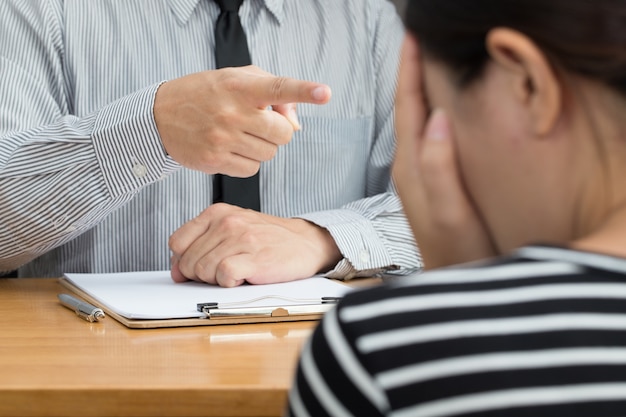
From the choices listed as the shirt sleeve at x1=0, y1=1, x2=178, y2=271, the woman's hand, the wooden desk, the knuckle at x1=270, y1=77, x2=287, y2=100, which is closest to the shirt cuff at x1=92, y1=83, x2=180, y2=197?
the shirt sleeve at x1=0, y1=1, x2=178, y2=271

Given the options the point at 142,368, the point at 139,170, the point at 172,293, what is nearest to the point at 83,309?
the point at 172,293

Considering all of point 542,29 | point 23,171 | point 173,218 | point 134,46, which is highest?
point 134,46

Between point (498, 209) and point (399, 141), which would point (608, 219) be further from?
point (399, 141)

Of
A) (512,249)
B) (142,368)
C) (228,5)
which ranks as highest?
(228,5)

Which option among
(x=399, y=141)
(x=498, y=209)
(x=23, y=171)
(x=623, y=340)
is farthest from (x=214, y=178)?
(x=623, y=340)

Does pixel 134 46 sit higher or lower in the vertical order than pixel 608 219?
higher

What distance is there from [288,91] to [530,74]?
701mm

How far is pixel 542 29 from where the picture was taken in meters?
0.56

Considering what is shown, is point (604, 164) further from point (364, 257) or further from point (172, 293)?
point (364, 257)

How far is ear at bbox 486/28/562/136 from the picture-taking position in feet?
1.87

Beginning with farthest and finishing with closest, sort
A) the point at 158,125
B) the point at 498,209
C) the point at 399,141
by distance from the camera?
1. the point at 158,125
2. the point at 399,141
3. the point at 498,209

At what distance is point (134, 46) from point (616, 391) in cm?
134

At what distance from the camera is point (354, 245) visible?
4.94ft

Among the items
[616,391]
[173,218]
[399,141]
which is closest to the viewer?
[616,391]
